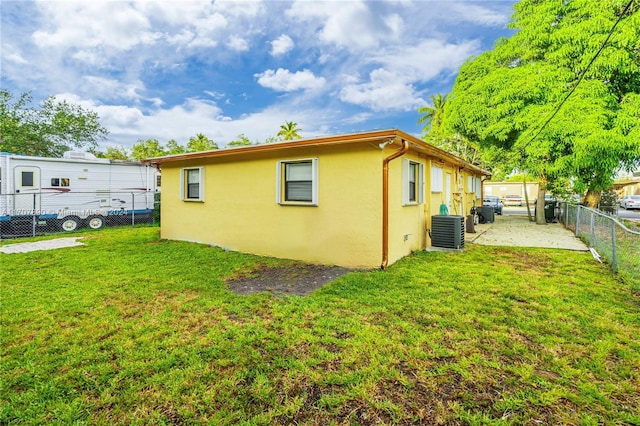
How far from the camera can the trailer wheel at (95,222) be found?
1157 cm

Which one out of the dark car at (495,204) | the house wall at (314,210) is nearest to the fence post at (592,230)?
the house wall at (314,210)

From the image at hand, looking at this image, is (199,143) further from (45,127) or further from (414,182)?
(414,182)

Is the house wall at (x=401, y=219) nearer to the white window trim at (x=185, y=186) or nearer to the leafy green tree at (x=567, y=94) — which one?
the white window trim at (x=185, y=186)

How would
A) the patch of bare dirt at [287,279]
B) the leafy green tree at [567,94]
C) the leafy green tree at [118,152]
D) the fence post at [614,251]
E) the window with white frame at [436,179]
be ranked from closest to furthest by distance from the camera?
1. the patch of bare dirt at [287,279]
2. the fence post at [614,251]
3. the window with white frame at [436,179]
4. the leafy green tree at [567,94]
5. the leafy green tree at [118,152]

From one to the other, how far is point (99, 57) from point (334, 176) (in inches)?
506

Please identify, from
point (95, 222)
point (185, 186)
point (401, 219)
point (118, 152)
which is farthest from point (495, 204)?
point (118, 152)

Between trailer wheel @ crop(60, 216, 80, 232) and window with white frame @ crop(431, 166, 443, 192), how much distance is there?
1254 centimetres

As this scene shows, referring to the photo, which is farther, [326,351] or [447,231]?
[447,231]

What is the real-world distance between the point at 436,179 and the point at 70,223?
1283 cm

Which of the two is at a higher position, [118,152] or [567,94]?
[118,152]

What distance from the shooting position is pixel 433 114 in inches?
1048

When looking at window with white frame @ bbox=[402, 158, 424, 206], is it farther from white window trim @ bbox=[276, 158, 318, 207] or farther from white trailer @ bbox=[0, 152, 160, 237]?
white trailer @ bbox=[0, 152, 160, 237]

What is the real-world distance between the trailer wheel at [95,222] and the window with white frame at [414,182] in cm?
1192

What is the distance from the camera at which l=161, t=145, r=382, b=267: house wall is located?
5.50 metres
